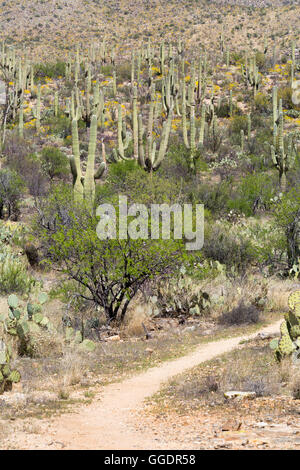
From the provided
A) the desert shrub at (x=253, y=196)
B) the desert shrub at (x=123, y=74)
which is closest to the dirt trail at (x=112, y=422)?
the desert shrub at (x=253, y=196)

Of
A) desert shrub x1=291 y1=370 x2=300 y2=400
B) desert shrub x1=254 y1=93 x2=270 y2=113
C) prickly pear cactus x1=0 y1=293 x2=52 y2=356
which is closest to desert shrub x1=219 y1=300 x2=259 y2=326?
prickly pear cactus x1=0 y1=293 x2=52 y2=356

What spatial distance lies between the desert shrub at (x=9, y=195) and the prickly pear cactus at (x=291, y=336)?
13.6m

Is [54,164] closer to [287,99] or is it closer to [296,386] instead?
[287,99]

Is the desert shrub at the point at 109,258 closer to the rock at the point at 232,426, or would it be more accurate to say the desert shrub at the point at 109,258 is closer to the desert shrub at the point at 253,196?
the rock at the point at 232,426

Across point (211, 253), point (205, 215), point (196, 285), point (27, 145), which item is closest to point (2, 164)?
point (27, 145)

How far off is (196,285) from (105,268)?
2737mm

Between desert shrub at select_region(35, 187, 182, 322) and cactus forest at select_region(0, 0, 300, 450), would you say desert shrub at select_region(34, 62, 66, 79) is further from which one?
desert shrub at select_region(35, 187, 182, 322)

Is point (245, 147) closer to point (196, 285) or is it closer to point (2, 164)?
point (2, 164)

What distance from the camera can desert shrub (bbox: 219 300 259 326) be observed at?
38.1 ft

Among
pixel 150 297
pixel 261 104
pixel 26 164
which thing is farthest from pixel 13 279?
pixel 261 104

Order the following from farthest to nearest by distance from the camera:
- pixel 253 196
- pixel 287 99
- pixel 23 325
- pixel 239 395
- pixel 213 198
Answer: pixel 287 99, pixel 253 196, pixel 213 198, pixel 23 325, pixel 239 395

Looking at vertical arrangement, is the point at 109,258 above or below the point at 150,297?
above

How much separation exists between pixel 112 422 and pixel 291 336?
313cm

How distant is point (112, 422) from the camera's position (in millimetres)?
5992
